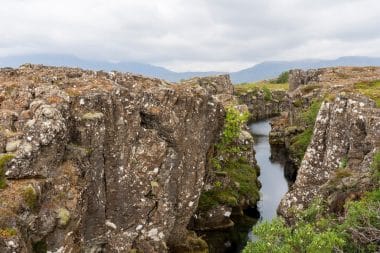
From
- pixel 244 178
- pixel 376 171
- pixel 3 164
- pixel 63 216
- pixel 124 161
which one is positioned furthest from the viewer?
pixel 244 178

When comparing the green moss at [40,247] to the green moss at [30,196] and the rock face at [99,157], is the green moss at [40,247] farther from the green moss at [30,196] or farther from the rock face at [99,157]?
the green moss at [30,196]

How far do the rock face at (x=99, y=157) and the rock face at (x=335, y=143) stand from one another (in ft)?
34.7

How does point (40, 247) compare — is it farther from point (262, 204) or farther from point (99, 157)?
point (262, 204)

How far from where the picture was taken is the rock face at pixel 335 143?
1727 inches

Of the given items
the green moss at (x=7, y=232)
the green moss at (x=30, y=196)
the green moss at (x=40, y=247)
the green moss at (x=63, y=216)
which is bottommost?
the green moss at (x=40, y=247)

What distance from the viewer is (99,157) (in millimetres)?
40562

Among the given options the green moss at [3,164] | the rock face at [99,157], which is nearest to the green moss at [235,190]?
the rock face at [99,157]

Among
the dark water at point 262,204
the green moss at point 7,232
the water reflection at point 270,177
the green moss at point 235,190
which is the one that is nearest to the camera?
the green moss at point 7,232

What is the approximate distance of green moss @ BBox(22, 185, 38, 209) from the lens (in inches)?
1241

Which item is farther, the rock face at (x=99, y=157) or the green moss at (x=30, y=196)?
the rock face at (x=99, y=157)

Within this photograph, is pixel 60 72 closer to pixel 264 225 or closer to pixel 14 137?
pixel 14 137

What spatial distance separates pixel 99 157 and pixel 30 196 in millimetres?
9443

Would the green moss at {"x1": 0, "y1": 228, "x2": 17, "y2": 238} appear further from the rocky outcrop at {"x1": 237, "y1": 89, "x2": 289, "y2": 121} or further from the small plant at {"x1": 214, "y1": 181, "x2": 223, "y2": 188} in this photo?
the rocky outcrop at {"x1": 237, "y1": 89, "x2": 289, "y2": 121}

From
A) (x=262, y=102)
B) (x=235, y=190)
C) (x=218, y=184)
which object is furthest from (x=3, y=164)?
(x=262, y=102)
